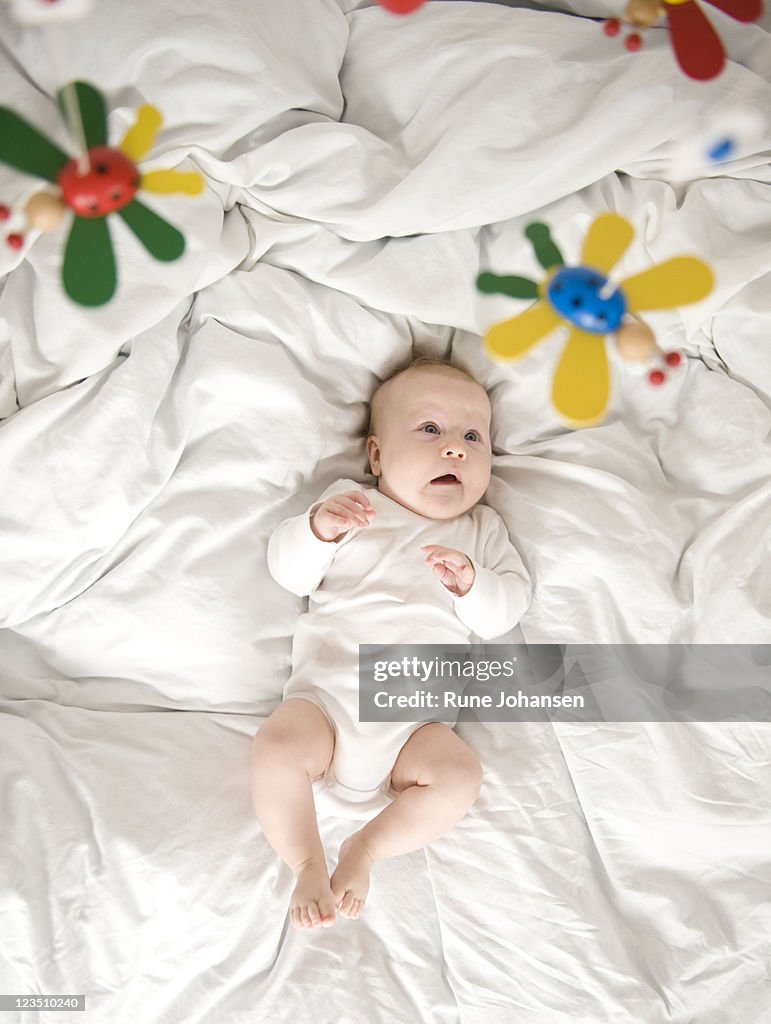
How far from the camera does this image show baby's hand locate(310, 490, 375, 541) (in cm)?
118

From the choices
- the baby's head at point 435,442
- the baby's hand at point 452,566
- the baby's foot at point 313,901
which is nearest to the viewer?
the baby's foot at point 313,901

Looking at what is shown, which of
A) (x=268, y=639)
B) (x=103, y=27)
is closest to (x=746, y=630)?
(x=268, y=639)

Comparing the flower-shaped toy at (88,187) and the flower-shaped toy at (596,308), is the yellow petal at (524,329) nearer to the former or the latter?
the flower-shaped toy at (596,308)

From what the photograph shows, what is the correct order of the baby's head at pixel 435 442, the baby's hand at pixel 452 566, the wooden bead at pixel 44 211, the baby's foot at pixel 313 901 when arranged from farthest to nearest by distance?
the baby's head at pixel 435 442, the baby's hand at pixel 452 566, the baby's foot at pixel 313 901, the wooden bead at pixel 44 211

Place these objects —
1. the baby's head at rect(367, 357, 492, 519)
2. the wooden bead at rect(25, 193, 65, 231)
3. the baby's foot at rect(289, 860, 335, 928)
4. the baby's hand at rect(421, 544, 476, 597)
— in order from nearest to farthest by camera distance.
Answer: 1. the wooden bead at rect(25, 193, 65, 231)
2. the baby's foot at rect(289, 860, 335, 928)
3. the baby's hand at rect(421, 544, 476, 597)
4. the baby's head at rect(367, 357, 492, 519)

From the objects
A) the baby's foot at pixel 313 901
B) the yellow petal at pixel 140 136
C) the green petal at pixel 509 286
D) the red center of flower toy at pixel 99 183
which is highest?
the yellow petal at pixel 140 136

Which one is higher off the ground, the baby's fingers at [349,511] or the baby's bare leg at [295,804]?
the baby's fingers at [349,511]

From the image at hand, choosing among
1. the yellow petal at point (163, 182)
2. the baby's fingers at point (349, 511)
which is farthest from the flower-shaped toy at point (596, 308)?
the baby's fingers at point (349, 511)

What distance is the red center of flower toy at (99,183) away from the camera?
0.80 metres

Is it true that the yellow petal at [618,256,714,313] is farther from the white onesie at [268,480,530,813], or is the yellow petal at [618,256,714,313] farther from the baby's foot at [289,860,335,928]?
the baby's foot at [289,860,335,928]

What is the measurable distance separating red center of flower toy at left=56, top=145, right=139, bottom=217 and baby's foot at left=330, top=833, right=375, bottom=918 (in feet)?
2.54

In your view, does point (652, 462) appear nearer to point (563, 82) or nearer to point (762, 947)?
point (563, 82)

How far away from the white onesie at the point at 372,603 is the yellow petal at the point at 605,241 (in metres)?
0.46

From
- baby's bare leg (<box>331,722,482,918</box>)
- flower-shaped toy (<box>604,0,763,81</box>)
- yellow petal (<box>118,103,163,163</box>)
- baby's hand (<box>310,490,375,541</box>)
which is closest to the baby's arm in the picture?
baby's hand (<box>310,490,375,541</box>)
